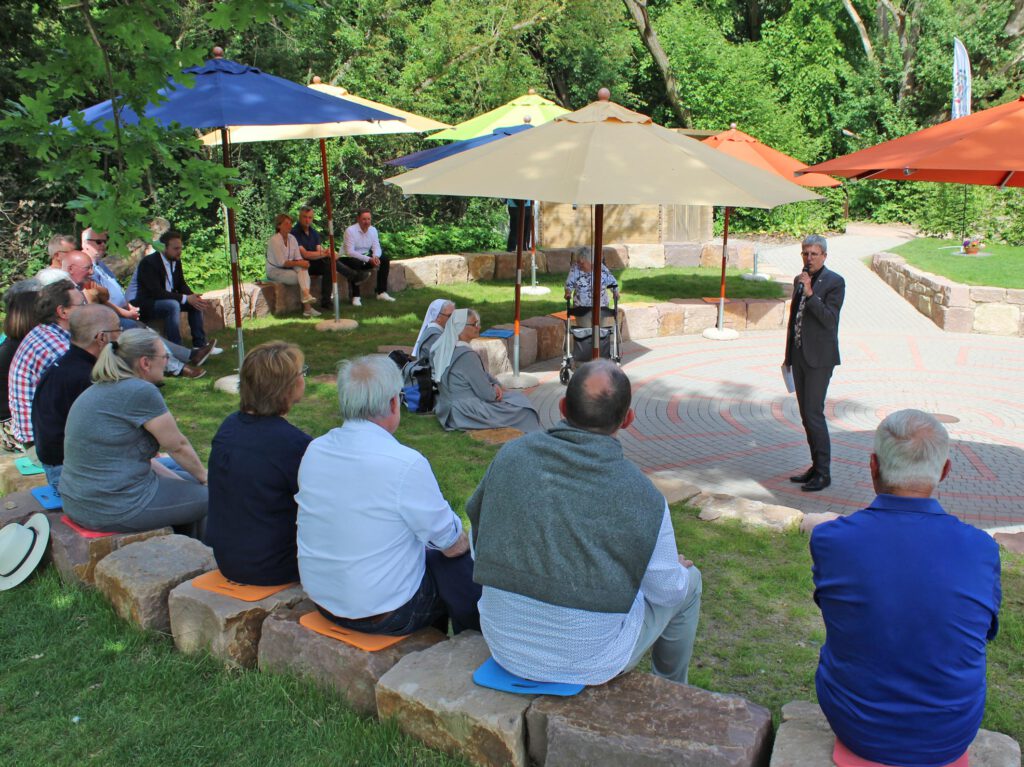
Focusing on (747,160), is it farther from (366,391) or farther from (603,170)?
(366,391)

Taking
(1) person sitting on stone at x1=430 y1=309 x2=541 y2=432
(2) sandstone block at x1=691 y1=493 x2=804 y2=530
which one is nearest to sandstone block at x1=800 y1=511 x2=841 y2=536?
(2) sandstone block at x1=691 y1=493 x2=804 y2=530

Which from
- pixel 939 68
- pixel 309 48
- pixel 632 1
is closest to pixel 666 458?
pixel 309 48

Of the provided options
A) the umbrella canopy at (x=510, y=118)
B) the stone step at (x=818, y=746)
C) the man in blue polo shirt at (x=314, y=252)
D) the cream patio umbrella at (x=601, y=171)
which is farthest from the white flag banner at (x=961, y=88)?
the stone step at (x=818, y=746)

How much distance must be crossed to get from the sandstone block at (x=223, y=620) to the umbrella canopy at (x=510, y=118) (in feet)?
33.6

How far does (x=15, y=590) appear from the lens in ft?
13.8

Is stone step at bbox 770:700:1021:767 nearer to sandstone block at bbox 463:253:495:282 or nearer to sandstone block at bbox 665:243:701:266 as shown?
sandstone block at bbox 463:253:495:282

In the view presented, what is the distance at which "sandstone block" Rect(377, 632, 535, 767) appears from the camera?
2.74 m

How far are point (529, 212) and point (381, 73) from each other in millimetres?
4443

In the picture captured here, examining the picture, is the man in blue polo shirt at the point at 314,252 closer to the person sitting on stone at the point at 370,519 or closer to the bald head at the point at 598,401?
the person sitting on stone at the point at 370,519

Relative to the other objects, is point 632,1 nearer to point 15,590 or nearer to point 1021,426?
point 1021,426

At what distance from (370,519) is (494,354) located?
6412mm

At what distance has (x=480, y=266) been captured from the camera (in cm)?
1452

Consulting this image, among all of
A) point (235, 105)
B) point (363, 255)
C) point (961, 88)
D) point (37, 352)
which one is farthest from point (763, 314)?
point (961, 88)

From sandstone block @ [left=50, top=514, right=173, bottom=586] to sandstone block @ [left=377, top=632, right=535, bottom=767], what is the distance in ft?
5.83
